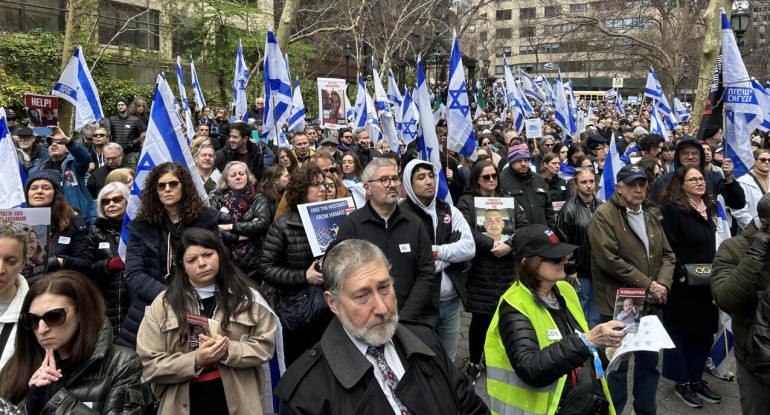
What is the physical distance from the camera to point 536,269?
A: 2.88 meters

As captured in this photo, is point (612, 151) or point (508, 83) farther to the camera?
point (508, 83)

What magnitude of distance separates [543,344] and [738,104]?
16.2 ft

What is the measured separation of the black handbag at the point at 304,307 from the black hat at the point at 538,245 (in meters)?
1.62

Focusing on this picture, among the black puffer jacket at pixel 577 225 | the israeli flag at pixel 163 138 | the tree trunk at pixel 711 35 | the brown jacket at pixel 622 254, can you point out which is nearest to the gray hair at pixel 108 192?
the israeli flag at pixel 163 138

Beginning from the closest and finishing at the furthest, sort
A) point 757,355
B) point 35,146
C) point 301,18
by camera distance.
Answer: point 757,355, point 35,146, point 301,18

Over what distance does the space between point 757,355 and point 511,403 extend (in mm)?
1216

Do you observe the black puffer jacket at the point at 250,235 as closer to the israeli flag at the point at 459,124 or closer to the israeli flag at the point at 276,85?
the israeli flag at the point at 459,124

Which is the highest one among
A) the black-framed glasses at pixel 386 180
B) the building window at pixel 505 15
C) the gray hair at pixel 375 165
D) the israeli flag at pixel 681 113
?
the building window at pixel 505 15

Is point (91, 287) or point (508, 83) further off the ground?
point (508, 83)

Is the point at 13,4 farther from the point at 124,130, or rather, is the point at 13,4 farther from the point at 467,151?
the point at 467,151

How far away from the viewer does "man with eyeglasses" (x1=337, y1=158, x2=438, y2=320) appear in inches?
158

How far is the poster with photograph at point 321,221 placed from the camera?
169 inches

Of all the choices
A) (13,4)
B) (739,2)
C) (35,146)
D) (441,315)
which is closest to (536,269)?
(441,315)

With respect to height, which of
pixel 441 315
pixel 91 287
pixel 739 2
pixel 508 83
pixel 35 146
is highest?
pixel 739 2
